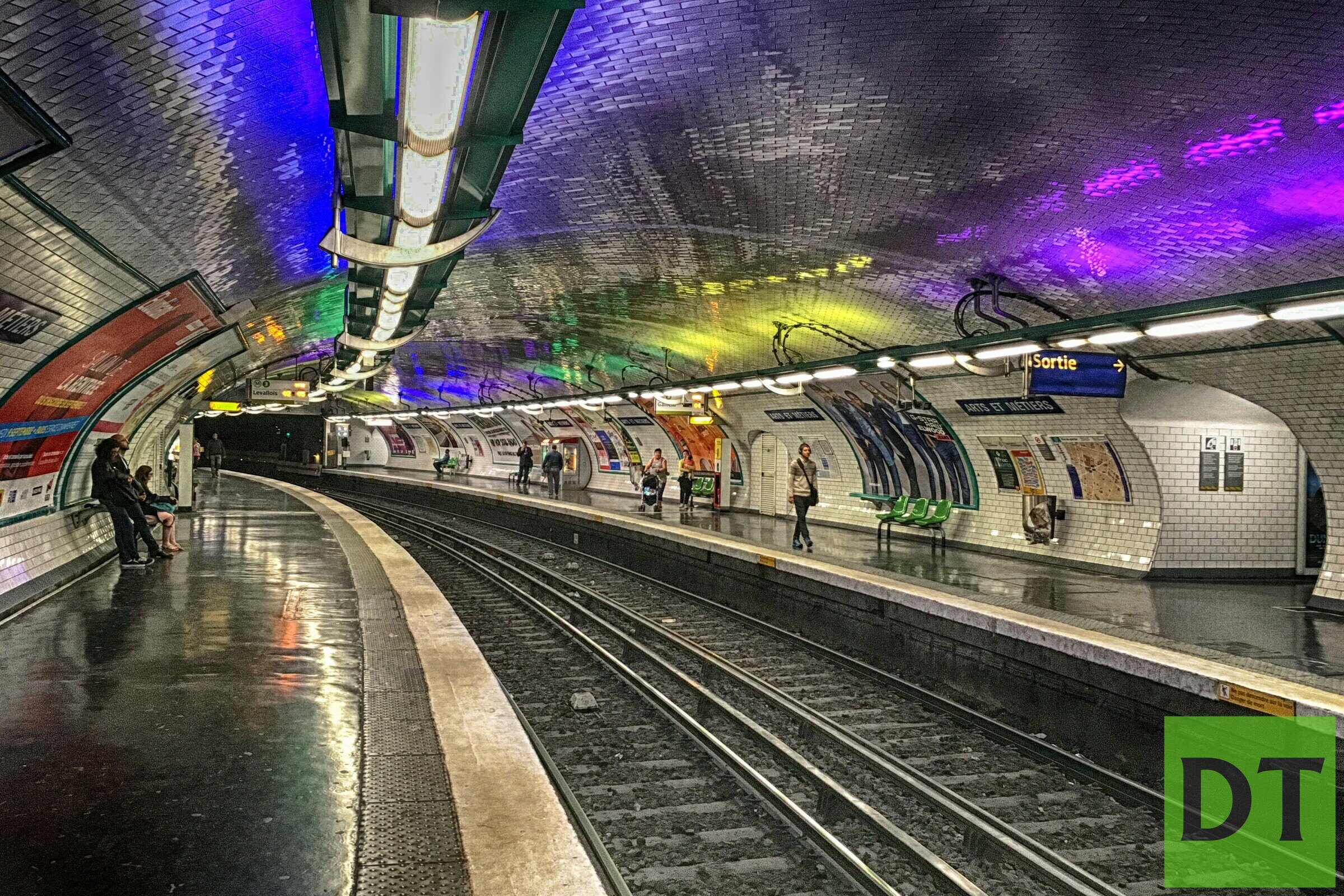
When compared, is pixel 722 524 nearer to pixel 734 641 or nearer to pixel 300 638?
pixel 734 641

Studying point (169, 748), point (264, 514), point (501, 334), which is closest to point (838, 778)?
point (169, 748)

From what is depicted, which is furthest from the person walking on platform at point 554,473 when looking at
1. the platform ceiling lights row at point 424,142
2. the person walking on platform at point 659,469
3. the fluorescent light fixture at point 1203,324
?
the fluorescent light fixture at point 1203,324

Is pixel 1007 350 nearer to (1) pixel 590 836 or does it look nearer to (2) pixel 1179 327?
(2) pixel 1179 327

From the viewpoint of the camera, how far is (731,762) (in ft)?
21.1

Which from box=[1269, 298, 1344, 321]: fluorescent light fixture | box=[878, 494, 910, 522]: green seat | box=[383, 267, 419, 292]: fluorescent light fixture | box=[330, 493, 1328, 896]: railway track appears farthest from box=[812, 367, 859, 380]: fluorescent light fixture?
box=[1269, 298, 1344, 321]: fluorescent light fixture

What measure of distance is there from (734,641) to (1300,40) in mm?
8151

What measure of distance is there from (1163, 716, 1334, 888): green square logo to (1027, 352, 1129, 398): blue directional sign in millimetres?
4280

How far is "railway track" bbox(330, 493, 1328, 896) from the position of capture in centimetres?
502

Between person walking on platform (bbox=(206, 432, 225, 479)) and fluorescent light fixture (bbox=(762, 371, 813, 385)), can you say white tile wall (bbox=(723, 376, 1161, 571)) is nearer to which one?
fluorescent light fixture (bbox=(762, 371, 813, 385))

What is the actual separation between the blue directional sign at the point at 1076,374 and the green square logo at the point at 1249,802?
4.28 m

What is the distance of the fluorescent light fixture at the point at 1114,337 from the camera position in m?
7.51

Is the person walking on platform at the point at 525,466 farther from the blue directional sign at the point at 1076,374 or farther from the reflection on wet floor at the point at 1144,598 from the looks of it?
the blue directional sign at the point at 1076,374

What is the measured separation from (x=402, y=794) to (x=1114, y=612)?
7533 millimetres

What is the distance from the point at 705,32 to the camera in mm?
4992
